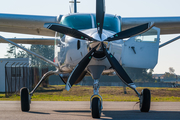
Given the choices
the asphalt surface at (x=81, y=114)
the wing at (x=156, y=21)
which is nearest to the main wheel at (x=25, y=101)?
the asphalt surface at (x=81, y=114)

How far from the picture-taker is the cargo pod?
8.39 meters

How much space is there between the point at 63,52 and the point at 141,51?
220 centimetres

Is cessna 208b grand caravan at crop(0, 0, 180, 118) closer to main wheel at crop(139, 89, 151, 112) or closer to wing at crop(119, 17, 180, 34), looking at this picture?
main wheel at crop(139, 89, 151, 112)

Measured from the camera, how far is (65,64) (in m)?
8.51

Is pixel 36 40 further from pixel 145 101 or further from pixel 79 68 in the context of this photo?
pixel 145 101

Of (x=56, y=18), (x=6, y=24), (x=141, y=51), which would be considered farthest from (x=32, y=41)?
(x=141, y=51)

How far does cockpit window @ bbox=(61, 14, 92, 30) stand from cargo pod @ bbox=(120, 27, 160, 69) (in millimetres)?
1206

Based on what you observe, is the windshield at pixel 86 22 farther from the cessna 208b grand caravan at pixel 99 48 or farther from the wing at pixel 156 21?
the wing at pixel 156 21

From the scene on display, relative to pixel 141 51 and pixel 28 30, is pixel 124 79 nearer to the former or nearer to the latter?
pixel 141 51

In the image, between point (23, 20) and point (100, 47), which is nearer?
point (100, 47)

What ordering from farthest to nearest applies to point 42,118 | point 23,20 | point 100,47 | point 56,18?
point 23,20 → point 56,18 → point 42,118 → point 100,47

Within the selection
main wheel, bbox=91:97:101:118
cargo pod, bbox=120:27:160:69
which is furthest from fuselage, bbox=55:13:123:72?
main wheel, bbox=91:97:101:118

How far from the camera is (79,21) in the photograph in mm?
8789

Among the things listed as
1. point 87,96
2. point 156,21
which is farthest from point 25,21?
point 87,96
